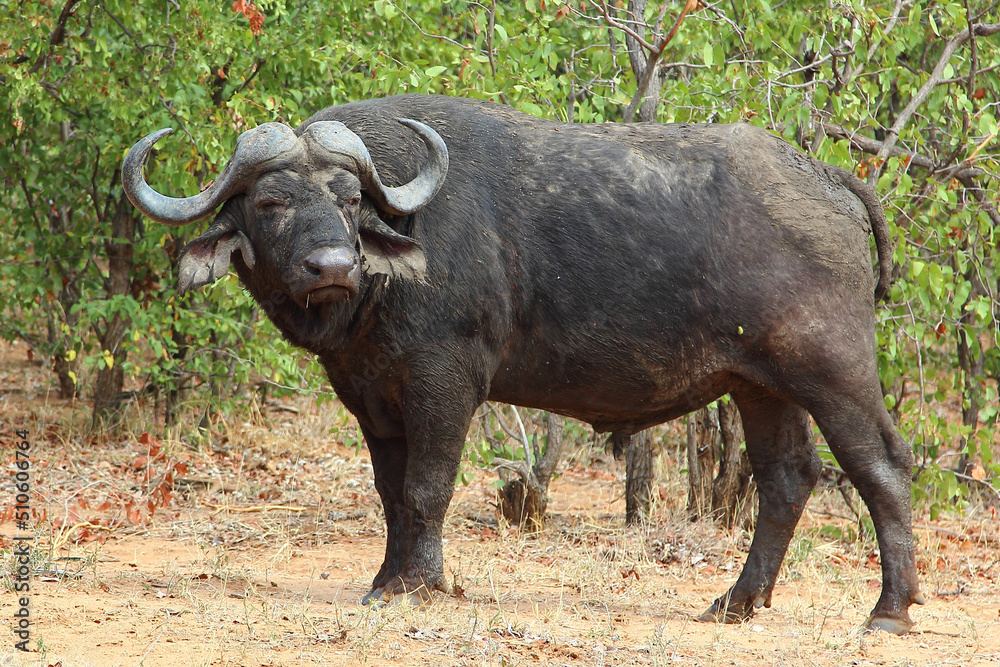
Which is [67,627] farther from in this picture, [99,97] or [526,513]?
[99,97]

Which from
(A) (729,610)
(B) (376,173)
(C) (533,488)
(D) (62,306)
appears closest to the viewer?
(B) (376,173)

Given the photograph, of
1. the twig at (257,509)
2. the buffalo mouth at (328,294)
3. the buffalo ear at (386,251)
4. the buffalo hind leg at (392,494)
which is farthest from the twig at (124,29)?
the buffalo mouth at (328,294)

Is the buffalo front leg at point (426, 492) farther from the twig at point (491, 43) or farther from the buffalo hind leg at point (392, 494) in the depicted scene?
the twig at point (491, 43)

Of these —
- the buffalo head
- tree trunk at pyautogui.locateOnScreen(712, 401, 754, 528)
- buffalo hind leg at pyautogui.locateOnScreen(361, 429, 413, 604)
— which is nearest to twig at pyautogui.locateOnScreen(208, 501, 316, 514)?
buffalo hind leg at pyautogui.locateOnScreen(361, 429, 413, 604)

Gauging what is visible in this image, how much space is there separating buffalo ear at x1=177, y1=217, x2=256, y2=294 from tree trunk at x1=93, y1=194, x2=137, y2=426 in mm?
5263

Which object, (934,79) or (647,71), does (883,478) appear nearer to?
(647,71)

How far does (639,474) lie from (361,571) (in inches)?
89.3

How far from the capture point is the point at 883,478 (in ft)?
17.6

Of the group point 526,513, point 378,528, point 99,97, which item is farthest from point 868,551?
point 99,97

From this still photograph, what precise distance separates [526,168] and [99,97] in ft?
14.9

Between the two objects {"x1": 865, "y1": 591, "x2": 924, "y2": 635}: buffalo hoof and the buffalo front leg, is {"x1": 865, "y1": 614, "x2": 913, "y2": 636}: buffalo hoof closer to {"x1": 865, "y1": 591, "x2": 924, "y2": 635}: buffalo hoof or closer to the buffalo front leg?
{"x1": 865, "y1": 591, "x2": 924, "y2": 635}: buffalo hoof

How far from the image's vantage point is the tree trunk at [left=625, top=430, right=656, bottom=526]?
7.73 m

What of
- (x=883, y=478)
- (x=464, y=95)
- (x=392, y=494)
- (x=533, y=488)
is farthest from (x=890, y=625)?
(x=464, y=95)

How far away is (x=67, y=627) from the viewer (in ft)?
15.1
